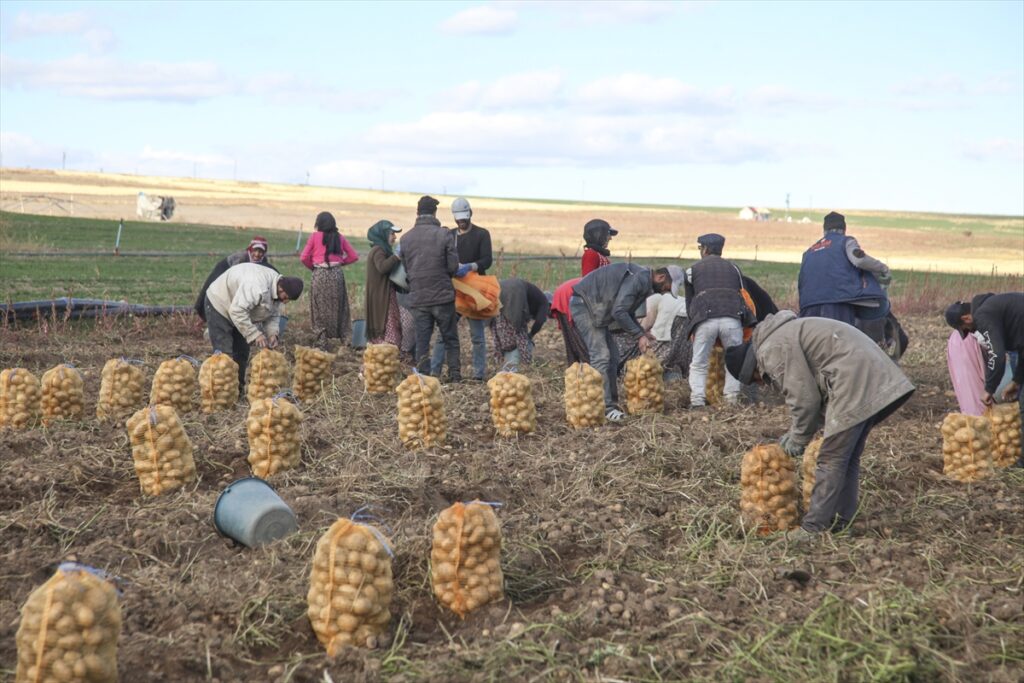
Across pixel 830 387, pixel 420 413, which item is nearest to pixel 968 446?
pixel 830 387

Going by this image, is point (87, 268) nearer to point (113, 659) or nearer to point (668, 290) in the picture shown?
point (668, 290)

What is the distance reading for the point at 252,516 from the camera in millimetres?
5777

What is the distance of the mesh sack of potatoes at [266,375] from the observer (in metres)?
9.26

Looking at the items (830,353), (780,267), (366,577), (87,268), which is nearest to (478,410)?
(830,353)

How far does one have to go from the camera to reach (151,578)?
5.38 m

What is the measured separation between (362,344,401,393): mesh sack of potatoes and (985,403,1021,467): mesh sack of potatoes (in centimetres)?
500

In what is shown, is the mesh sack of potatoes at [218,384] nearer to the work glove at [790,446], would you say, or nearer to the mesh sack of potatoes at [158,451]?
the mesh sack of potatoes at [158,451]

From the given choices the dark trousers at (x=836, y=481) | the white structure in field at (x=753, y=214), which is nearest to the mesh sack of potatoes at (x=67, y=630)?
the dark trousers at (x=836, y=481)

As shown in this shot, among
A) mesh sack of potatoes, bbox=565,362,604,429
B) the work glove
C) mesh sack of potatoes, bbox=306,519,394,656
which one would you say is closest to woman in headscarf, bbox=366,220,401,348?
mesh sack of potatoes, bbox=565,362,604,429

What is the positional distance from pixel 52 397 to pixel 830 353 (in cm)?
595

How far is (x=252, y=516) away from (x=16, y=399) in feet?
12.4

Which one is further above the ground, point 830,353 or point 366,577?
point 830,353

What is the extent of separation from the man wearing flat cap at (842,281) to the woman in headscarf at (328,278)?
5248 millimetres

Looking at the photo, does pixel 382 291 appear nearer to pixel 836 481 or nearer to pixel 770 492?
pixel 770 492
